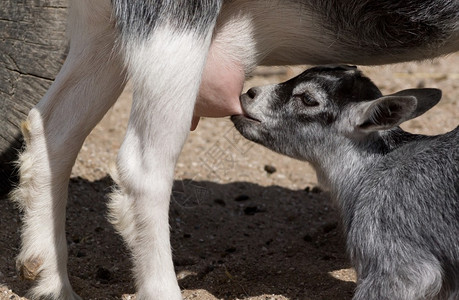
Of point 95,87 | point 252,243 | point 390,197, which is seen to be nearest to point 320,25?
point 390,197

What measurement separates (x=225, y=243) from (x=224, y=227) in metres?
0.25

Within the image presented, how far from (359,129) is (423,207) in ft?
1.84

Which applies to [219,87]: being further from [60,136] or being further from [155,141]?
[60,136]

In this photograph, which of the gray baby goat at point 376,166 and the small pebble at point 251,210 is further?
the small pebble at point 251,210

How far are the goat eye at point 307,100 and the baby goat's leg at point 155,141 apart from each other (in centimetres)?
70

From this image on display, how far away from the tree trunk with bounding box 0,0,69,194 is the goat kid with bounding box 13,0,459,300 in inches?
19.7

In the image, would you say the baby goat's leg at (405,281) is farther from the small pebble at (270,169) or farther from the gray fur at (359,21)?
the small pebble at (270,169)

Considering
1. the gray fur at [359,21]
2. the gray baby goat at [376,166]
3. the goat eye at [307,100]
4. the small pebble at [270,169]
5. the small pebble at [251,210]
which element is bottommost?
the small pebble at [270,169]

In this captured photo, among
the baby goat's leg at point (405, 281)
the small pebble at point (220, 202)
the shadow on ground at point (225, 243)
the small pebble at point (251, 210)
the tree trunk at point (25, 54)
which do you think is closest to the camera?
the baby goat's leg at point (405, 281)

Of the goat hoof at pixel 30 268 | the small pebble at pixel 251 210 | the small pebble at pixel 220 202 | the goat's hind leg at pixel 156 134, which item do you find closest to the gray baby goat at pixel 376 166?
the goat's hind leg at pixel 156 134

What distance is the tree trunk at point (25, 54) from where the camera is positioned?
529cm

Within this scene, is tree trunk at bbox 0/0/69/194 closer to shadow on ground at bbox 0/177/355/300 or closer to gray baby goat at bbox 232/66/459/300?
shadow on ground at bbox 0/177/355/300

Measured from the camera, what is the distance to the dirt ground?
16.2ft

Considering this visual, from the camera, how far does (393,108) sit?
4.30m
